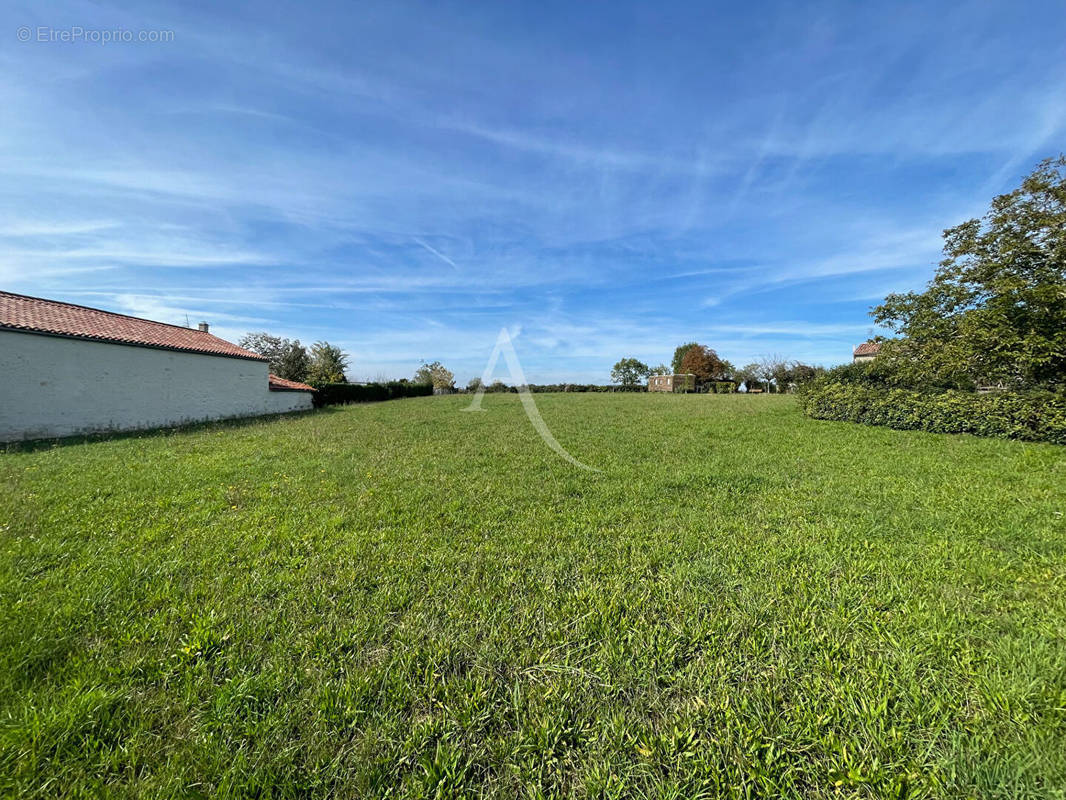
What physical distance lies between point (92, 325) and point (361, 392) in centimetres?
1501

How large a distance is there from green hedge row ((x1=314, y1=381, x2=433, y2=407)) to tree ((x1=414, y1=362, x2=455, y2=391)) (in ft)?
22.8

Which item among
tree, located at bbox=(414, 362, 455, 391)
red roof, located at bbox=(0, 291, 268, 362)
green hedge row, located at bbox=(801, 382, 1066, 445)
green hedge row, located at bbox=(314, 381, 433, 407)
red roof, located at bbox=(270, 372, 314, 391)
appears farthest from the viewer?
tree, located at bbox=(414, 362, 455, 391)

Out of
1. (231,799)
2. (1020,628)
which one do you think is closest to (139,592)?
(231,799)

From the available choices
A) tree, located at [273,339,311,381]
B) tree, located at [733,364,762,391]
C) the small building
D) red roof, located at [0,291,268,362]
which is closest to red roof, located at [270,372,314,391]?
red roof, located at [0,291,268,362]

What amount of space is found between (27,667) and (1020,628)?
18.6 feet

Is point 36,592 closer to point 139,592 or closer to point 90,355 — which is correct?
point 139,592

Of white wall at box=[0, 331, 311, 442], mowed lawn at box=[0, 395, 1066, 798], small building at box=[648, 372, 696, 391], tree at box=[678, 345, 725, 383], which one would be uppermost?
tree at box=[678, 345, 725, 383]

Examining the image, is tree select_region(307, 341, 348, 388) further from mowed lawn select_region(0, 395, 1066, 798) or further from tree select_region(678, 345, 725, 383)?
tree select_region(678, 345, 725, 383)

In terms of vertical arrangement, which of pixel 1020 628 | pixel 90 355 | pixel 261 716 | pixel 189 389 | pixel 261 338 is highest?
pixel 261 338

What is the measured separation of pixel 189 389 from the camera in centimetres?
1474

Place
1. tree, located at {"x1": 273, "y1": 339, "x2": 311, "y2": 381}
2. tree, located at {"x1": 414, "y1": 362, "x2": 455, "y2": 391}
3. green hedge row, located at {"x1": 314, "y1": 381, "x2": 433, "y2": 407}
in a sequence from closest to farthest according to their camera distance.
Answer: green hedge row, located at {"x1": 314, "y1": 381, "x2": 433, "y2": 407}, tree, located at {"x1": 273, "y1": 339, "x2": 311, "y2": 381}, tree, located at {"x1": 414, "y1": 362, "x2": 455, "y2": 391}

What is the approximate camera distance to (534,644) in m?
2.23

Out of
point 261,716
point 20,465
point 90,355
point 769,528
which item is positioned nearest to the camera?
point 261,716

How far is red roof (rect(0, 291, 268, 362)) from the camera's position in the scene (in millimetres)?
10898
